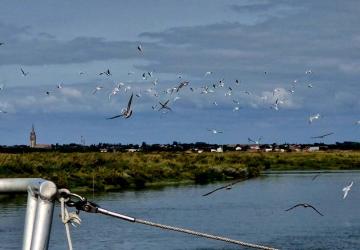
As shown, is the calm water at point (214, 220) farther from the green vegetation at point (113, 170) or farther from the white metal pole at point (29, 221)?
the white metal pole at point (29, 221)

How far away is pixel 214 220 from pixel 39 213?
44.7 m

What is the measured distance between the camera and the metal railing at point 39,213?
433 centimetres

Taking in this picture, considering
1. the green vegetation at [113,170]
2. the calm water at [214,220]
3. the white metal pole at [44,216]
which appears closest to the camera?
the white metal pole at [44,216]

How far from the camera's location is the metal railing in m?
4.33

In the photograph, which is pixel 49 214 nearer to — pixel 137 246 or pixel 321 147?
pixel 137 246

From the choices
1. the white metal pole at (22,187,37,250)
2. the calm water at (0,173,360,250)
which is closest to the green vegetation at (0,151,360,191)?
the calm water at (0,173,360,250)

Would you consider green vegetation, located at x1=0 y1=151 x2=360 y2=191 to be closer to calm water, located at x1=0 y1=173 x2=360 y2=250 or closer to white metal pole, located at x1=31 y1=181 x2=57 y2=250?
calm water, located at x1=0 y1=173 x2=360 y2=250

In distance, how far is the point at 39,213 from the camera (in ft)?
14.3

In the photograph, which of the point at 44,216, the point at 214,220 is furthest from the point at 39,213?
the point at 214,220

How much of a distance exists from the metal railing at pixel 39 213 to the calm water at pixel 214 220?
31721 mm

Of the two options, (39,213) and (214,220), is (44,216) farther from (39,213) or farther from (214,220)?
(214,220)

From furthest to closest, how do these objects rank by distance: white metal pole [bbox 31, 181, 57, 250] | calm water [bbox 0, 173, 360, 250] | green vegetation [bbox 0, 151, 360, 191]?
green vegetation [bbox 0, 151, 360, 191]
calm water [bbox 0, 173, 360, 250]
white metal pole [bbox 31, 181, 57, 250]

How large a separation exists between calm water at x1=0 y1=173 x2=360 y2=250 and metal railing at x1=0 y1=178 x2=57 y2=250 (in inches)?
1249

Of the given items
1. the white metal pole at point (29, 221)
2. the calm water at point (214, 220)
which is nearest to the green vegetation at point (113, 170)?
the calm water at point (214, 220)
